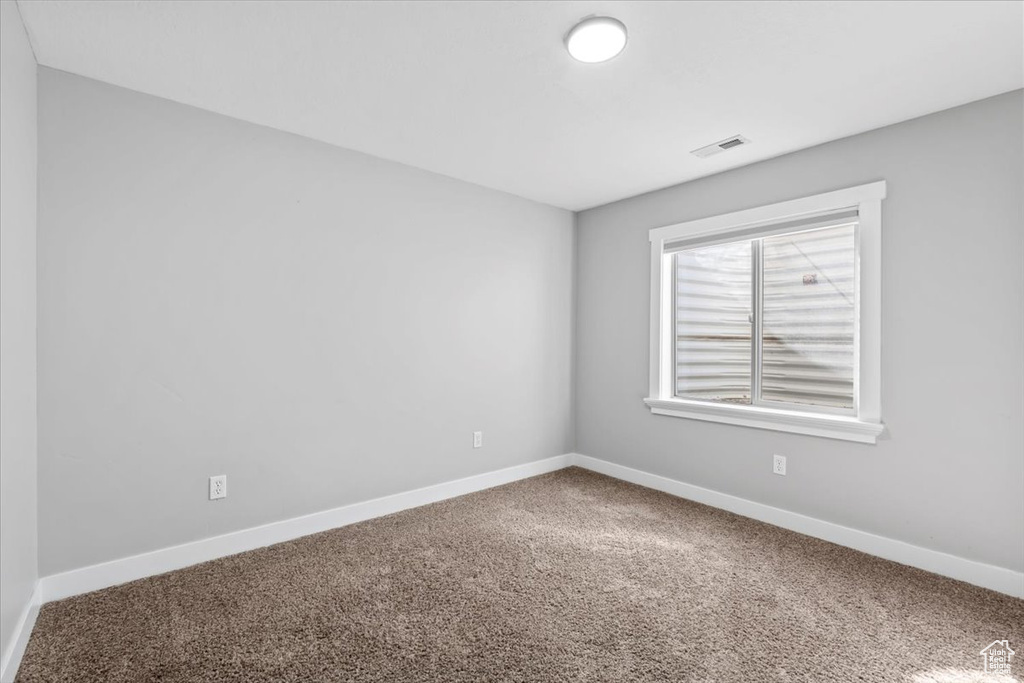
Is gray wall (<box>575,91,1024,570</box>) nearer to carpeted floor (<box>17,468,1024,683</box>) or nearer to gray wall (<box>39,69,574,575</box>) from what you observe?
carpeted floor (<box>17,468,1024,683</box>)

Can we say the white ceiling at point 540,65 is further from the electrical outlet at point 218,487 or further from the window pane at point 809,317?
the electrical outlet at point 218,487

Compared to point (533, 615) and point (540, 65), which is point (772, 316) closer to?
point (540, 65)

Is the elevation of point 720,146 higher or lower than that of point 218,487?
higher

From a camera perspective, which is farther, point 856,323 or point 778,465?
point 778,465

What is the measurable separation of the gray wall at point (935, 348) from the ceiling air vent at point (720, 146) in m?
0.38

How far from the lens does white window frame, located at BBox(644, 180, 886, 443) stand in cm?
259

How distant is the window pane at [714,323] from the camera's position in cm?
339

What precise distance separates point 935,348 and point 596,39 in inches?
87.9

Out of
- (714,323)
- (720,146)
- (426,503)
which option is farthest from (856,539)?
(426,503)

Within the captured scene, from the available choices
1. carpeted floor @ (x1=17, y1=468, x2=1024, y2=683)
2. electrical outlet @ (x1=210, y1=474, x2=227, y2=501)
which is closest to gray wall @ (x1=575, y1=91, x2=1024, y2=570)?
carpeted floor @ (x1=17, y1=468, x2=1024, y2=683)

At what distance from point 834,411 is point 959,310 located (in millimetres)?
810

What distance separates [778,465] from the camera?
299 cm

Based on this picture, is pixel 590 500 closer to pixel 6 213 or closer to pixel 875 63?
pixel 875 63

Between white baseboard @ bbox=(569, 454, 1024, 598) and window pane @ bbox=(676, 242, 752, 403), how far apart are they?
70 centimetres
